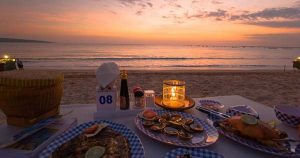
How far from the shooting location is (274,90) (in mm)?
6469

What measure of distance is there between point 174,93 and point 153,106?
0.66ft

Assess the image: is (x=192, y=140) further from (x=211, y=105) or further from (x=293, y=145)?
(x=211, y=105)

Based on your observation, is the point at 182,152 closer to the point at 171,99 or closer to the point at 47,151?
the point at 47,151

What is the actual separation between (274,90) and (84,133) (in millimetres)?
7160

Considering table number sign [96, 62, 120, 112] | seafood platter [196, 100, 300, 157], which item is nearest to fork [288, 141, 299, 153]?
seafood platter [196, 100, 300, 157]

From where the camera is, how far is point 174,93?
5.09ft

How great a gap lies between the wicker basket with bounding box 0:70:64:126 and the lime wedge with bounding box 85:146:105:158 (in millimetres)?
473

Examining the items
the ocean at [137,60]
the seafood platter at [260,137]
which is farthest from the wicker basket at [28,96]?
the ocean at [137,60]

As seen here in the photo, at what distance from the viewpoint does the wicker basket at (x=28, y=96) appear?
97 centimetres

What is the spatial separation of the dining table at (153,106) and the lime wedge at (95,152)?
0.73ft

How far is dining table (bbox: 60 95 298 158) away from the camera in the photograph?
940 millimetres

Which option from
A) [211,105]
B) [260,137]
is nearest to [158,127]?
[260,137]

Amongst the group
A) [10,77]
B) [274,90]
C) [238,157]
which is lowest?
[274,90]

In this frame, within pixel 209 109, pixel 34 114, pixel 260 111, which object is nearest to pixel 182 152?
pixel 209 109
